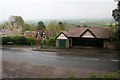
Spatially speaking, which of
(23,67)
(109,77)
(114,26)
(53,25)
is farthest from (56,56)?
(53,25)

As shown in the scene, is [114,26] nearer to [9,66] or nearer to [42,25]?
[9,66]

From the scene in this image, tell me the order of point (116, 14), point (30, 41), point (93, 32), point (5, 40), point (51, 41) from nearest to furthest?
1. point (116, 14)
2. point (93, 32)
3. point (51, 41)
4. point (5, 40)
5. point (30, 41)

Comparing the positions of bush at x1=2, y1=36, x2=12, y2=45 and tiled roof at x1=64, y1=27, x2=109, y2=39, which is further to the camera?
bush at x1=2, y1=36, x2=12, y2=45

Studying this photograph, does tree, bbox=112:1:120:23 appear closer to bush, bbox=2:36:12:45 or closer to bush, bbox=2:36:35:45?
bush, bbox=2:36:35:45

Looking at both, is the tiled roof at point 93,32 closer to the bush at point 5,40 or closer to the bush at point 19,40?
the bush at point 19,40

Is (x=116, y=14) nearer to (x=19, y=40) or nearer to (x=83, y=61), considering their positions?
(x=83, y=61)

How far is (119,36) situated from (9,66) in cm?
1074

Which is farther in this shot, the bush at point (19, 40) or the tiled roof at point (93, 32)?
the bush at point (19, 40)

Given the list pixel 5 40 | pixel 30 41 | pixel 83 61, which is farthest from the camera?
pixel 30 41

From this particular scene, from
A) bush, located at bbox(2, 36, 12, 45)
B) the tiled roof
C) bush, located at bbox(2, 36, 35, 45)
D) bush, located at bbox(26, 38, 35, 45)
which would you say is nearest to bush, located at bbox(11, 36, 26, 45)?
bush, located at bbox(2, 36, 35, 45)

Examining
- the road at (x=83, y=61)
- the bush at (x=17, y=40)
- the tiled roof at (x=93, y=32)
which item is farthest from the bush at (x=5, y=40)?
the road at (x=83, y=61)

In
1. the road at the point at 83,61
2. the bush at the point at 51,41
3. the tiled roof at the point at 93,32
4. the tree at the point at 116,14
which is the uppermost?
the tree at the point at 116,14

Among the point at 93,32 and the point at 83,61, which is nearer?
the point at 83,61

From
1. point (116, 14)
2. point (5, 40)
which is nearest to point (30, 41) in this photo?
point (5, 40)
